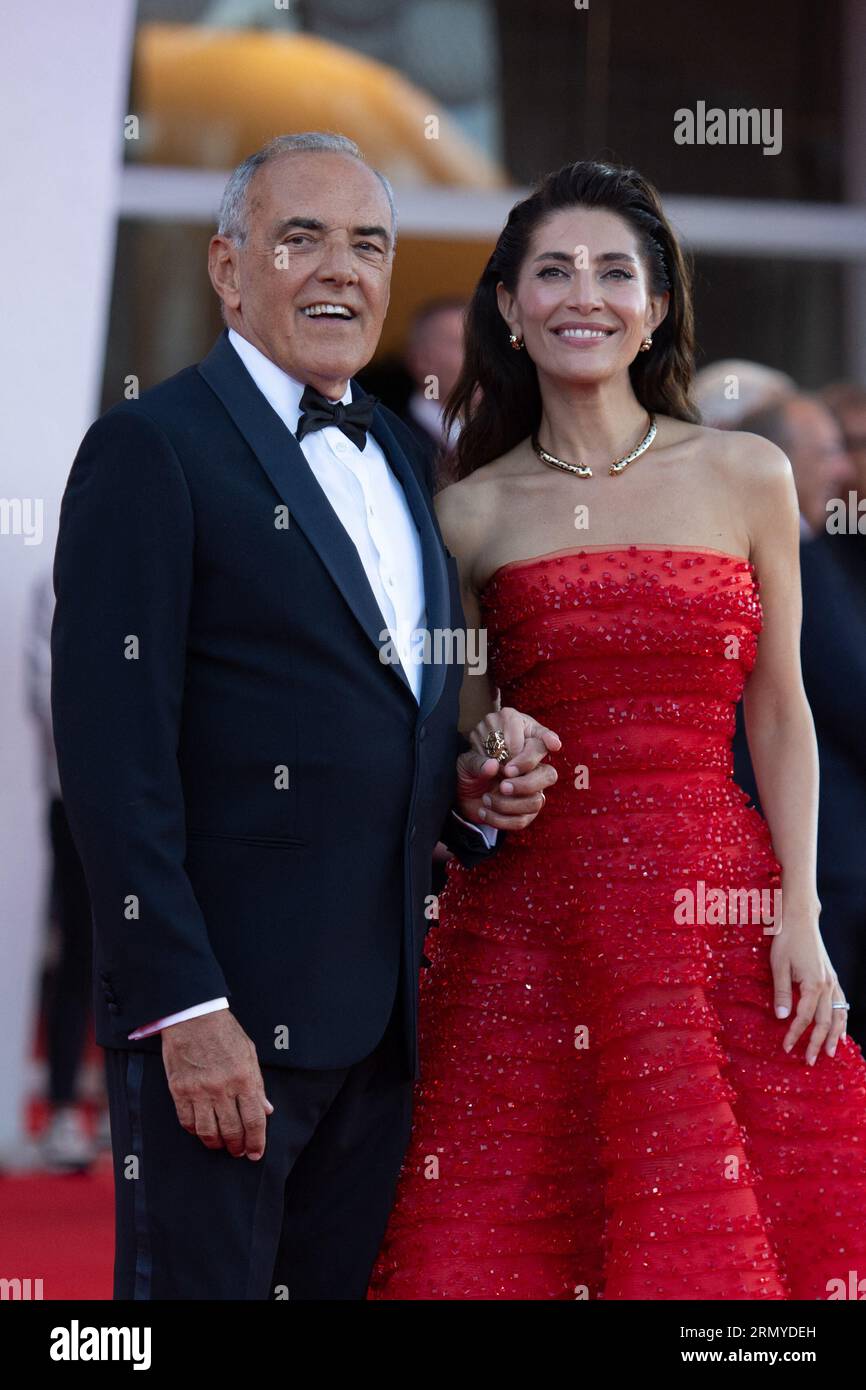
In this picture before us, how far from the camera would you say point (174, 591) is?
2172 millimetres

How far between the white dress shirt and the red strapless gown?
31cm

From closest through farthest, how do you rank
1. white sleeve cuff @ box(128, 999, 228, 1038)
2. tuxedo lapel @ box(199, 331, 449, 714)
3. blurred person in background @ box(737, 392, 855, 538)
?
white sleeve cuff @ box(128, 999, 228, 1038) → tuxedo lapel @ box(199, 331, 449, 714) → blurred person in background @ box(737, 392, 855, 538)

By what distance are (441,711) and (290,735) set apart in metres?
0.26

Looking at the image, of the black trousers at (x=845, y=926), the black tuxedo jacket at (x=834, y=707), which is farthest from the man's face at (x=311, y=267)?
the black trousers at (x=845, y=926)

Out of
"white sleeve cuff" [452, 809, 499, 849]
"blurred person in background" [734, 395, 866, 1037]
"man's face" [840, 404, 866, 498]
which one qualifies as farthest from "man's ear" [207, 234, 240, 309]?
"man's face" [840, 404, 866, 498]

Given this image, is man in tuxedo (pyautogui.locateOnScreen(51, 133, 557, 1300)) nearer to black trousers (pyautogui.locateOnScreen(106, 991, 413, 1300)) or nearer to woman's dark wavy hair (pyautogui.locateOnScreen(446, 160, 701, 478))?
black trousers (pyautogui.locateOnScreen(106, 991, 413, 1300))

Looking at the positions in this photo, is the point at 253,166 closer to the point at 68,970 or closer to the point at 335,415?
the point at 335,415

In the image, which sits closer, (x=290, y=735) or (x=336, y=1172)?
(x=290, y=735)

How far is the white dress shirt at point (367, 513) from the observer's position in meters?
2.37

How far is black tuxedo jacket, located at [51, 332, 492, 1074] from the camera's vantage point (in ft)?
7.02

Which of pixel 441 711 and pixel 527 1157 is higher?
pixel 441 711

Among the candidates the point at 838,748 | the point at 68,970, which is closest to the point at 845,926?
the point at 838,748
